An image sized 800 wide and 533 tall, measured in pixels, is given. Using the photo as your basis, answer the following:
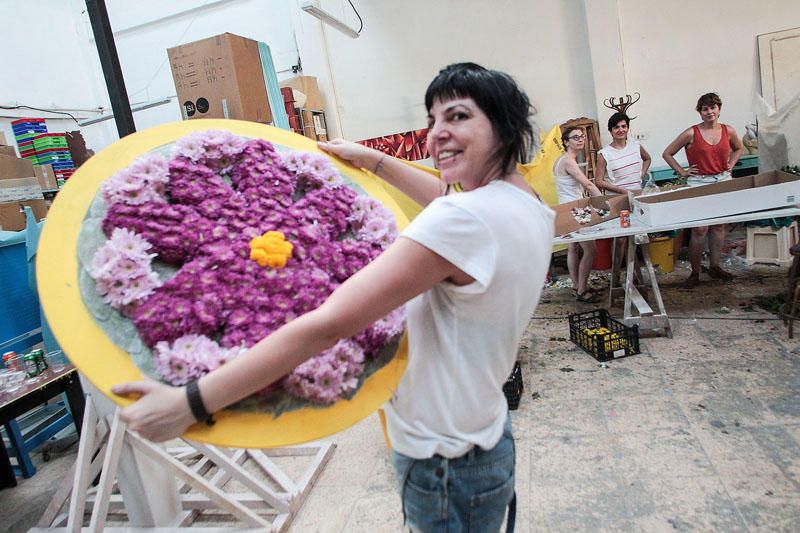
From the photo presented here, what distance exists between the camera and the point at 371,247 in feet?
4.21

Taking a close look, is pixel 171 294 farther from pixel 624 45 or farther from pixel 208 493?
pixel 624 45

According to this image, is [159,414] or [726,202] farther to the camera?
[726,202]

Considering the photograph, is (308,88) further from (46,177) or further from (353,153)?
(353,153)

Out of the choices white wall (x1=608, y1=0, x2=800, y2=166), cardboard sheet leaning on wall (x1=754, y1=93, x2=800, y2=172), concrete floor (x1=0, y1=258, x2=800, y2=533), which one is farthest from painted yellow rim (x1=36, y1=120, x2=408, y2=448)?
white wall (x1=608, y1=0, x2=800, y2=166)

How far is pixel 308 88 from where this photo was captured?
23.0 ft

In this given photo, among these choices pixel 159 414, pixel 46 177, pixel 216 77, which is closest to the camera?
pixel 159 414

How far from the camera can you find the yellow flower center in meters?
1.13

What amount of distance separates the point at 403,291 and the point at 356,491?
80.0 inches

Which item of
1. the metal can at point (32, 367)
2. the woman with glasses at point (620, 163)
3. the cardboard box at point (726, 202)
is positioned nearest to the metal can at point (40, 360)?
the metal can at point (32, 367)

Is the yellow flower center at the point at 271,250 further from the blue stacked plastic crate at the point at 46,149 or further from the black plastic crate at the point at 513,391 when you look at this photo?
the blue stacked plastic crate at the point at 46,149

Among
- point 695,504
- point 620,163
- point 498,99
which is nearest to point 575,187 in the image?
point 620,163

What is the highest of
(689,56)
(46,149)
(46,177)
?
(46,149)

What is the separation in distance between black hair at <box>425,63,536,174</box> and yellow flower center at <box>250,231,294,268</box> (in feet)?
1.54

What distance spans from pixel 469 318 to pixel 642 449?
211 cm
